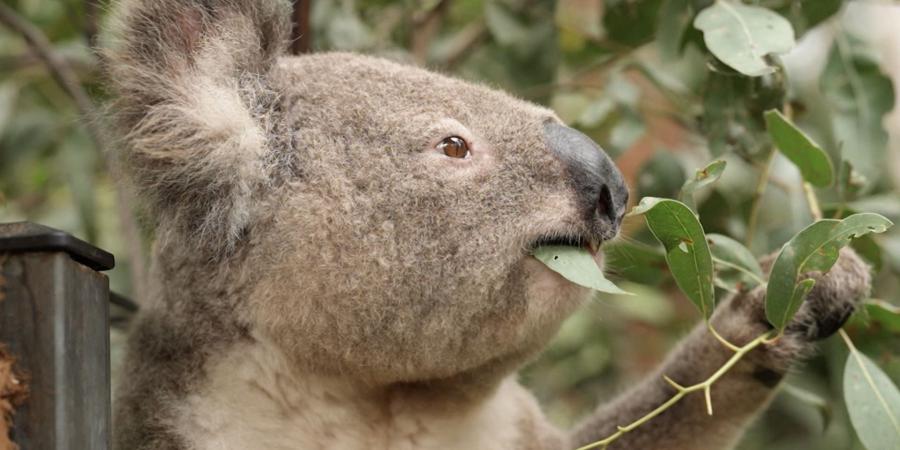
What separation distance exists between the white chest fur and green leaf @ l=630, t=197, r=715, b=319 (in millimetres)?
702

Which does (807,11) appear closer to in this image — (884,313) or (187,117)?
(884,313)

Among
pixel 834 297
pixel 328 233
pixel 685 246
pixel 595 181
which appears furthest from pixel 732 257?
pixel 328 233

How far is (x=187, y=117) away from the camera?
7.57 ft

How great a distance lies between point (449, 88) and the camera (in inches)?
98.0

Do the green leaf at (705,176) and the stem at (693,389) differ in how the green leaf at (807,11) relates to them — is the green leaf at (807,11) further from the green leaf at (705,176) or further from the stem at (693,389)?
the green leaf at (705,176)

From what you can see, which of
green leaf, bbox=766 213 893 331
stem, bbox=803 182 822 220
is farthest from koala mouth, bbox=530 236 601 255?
stem, bbox=803 182 822 220

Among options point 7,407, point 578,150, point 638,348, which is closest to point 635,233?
point 578,150

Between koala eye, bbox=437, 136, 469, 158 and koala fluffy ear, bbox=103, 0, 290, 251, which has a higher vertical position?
koala fluffy ear, bbox=103, 0, 290, 251

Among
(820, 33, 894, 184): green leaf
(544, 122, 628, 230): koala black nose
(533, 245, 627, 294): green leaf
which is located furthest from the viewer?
(820, 33, 894, 184): green leaf

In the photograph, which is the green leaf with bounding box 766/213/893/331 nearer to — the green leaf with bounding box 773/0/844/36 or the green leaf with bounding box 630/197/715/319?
the green leaf with bounding box 630/197/715/319

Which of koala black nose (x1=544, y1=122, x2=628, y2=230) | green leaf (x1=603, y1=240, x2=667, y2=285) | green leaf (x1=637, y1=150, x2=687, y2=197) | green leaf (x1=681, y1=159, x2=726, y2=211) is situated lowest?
green leaf (x1=637, y1=150, x2=687, y2=197)

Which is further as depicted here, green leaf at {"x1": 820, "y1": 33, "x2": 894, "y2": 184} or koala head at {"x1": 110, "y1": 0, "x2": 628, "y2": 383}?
green leaf at {"x1": 820, "y1": 33, "x2": 894, "y2": 184}

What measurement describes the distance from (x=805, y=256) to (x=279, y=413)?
3.94 feet

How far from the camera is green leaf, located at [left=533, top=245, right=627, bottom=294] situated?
82.9 inches
